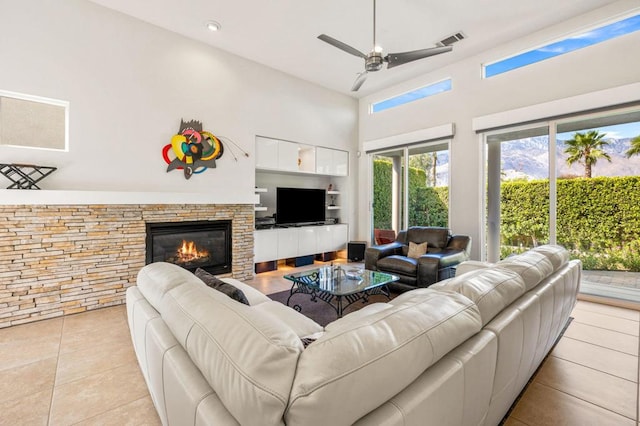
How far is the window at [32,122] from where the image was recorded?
3166 millimetres

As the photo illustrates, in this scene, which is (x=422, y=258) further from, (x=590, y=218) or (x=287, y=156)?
(x=287, y=156)

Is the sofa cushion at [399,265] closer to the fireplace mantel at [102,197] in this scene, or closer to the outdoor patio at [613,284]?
the outdoor patio at [613,284]

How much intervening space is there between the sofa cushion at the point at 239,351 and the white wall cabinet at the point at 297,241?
385 cm

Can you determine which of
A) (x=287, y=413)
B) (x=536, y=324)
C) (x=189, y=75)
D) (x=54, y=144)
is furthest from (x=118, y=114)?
(x=536, y=324)

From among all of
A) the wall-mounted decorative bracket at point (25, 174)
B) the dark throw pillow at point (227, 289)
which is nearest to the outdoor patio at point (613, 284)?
the dark throw pillow at point (227, 289)

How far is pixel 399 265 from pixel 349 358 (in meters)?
3.30

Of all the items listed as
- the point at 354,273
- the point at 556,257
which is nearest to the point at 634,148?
the point at 556,257

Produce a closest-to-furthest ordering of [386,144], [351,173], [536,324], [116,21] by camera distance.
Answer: [536,324] → [116,21] → [386,144] → [351,173]

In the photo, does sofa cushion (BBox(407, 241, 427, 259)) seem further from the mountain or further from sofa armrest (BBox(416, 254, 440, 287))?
the mountain

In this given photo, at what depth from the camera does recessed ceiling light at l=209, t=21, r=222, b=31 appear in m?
3.92

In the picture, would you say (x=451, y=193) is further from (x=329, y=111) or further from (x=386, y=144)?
(x=329, y=111)

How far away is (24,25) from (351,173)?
5304 millimetres

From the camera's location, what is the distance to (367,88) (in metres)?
6.12

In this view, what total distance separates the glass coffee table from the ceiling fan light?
3421 millimetres
